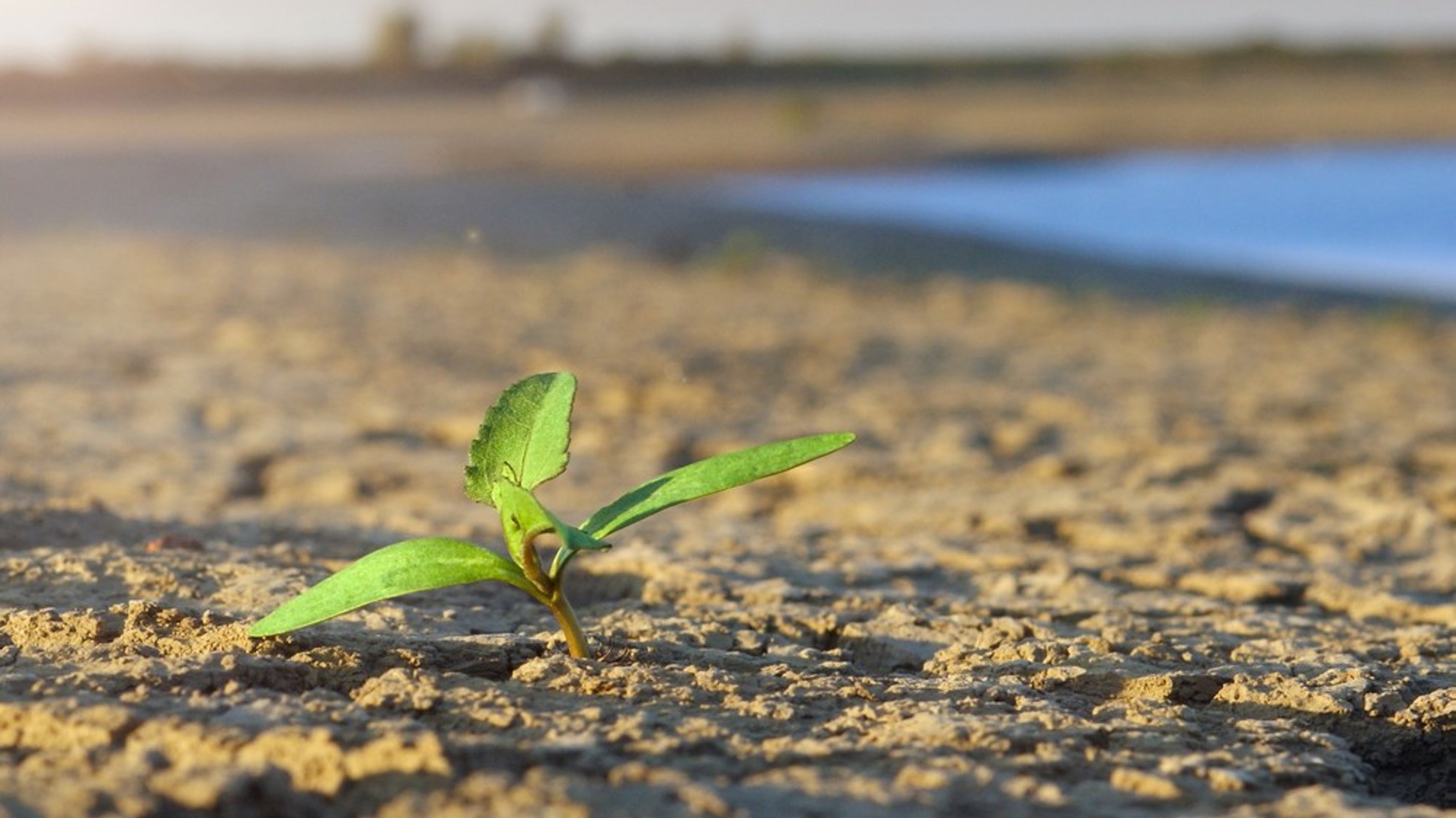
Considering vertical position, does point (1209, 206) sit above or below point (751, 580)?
above

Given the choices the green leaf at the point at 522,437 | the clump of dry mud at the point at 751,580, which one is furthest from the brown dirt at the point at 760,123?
the green leaf at the point at 522,437

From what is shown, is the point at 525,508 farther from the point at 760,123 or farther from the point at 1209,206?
the point at 760,123

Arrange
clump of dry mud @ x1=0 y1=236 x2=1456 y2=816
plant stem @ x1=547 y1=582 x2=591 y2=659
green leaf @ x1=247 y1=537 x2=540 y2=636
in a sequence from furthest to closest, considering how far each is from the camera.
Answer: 1. plant stem @ x1=547 y1=582 x2=591 y2=659
2. green leaf @ x1=247 y1=537 x2=540 y2=636
3. clump of dry mud @ x1=0 y1=236 x2=1456 y2=816

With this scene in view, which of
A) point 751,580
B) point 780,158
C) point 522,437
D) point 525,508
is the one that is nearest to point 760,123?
point 780,158

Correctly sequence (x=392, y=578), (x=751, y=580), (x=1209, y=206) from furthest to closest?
(x=1209, y=206)
(x=751, y=580)
(x=392, y=578)

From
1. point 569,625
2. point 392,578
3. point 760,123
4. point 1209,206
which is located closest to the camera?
point 392,578

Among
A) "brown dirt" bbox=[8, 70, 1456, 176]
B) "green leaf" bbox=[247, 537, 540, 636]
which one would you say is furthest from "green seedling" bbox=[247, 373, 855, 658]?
"brown dirt" bbox=[8, 70, 1456, 176]

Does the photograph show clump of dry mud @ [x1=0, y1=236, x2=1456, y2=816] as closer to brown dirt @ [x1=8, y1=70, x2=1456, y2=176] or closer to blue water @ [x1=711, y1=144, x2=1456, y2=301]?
blue water @ [x1=711, y1=144, x2=1456, y2=301]

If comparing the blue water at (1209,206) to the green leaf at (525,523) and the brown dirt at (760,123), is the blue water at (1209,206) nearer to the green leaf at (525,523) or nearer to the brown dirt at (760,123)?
the brown dirt at (760,123)
